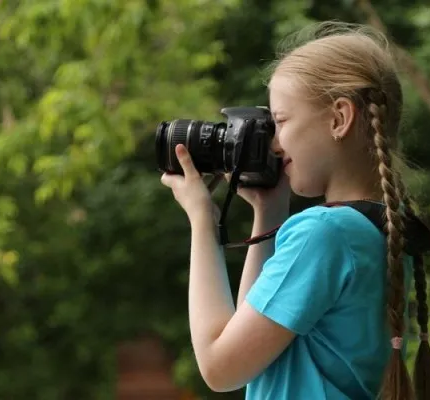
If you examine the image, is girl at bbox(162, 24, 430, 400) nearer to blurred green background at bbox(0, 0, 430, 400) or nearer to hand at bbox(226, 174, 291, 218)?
hand at bbox(226, 174, 291, 218)

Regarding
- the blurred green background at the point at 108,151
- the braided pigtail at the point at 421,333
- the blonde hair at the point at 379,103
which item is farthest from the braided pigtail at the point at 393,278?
the blurred green background at the point at 108,151

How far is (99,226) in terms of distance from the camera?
12.3 feet

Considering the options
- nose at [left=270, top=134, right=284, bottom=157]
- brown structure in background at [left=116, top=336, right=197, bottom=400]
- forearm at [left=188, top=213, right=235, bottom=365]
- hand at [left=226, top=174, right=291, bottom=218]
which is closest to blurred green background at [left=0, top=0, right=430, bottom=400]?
brown structure in background at [left=116, top=336, right=197, bottom=400]

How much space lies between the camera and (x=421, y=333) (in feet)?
3.87

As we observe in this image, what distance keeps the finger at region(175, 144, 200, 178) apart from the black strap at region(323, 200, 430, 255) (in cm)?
20

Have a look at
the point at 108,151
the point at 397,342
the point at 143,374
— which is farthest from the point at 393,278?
the point at 143,374

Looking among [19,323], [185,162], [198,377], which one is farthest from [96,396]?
[185,162]

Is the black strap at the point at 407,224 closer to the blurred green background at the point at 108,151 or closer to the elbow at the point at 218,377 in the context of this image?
the elbow at the point at 218,377

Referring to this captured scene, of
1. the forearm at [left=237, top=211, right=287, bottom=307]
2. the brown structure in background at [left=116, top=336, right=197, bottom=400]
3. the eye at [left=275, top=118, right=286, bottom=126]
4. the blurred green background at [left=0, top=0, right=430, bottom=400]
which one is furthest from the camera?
the brown structure in background at [left=116, top=336, right=197, bottom=400]

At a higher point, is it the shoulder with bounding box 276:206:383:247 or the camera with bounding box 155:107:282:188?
the camera with bounding box 155:107:282:188

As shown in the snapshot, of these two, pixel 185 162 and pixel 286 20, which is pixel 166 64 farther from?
pixel 185 162

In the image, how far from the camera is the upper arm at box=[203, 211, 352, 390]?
39.0 inches

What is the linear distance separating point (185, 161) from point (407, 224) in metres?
0.29

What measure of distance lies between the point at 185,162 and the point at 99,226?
8.59 feet
